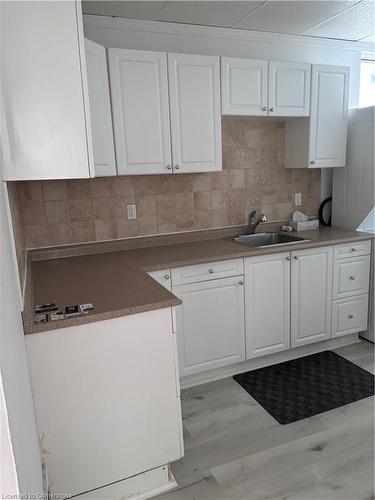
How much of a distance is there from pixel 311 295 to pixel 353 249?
0.49 metres

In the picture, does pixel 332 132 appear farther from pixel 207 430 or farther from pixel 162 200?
pixel 207 430

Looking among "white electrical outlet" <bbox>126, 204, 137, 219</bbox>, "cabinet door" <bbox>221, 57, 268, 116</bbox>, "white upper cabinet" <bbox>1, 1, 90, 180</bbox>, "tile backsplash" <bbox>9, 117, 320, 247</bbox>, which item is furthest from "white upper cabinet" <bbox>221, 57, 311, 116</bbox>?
"white upper cabinet" <bbox>1, 1, 90, 180</bbox>

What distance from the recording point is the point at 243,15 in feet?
8.11

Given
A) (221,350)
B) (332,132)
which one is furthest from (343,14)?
(221,350)

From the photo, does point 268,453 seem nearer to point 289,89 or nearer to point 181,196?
point 181,196

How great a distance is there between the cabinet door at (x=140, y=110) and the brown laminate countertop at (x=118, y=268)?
1.88 ft

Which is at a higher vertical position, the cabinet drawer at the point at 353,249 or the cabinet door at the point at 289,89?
the cabinet door at the point at 289,89

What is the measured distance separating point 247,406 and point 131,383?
1.00 m

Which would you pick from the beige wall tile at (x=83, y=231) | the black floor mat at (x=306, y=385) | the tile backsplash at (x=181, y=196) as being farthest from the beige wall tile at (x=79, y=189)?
the black floor mat at (x=306, y=385)

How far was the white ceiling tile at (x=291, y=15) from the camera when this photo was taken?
233cm

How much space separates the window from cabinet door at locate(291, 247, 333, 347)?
5.34ft

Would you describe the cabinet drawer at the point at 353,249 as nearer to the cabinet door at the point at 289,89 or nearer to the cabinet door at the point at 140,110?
the cabinet door at the point at 289,89

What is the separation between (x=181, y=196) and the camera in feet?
9.20

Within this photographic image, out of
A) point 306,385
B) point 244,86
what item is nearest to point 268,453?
point 306,385
